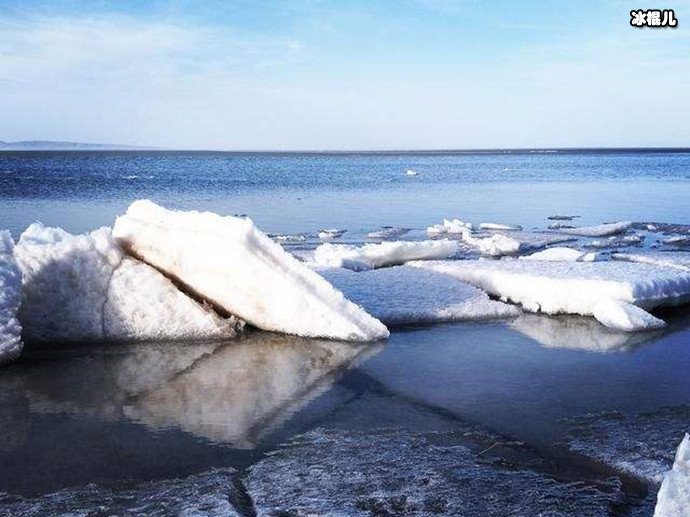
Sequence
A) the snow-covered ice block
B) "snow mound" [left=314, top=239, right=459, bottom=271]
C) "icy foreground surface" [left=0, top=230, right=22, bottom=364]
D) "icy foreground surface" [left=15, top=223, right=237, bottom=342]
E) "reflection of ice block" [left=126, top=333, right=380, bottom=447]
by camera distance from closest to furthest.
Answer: "reflection of ice block" [left=126, top=333, right=380, bottom=447]
"icy foreground surface" [left=0, top=230, right=22, bottom=364]
"icy foreground surface" [left=15, top=223, right=237, bottom=342]
the snow-covered ice block
"snow mound" [left=314, top=239, right=459, bottom=271]

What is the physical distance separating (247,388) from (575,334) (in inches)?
112

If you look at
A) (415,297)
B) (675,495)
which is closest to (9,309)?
(415,297)

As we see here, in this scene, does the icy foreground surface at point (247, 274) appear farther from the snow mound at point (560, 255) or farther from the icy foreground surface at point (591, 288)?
the snow mound at point (560, 255)

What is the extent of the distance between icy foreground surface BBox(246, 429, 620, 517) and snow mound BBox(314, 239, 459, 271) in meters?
4.87

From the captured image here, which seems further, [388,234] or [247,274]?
[388,234]

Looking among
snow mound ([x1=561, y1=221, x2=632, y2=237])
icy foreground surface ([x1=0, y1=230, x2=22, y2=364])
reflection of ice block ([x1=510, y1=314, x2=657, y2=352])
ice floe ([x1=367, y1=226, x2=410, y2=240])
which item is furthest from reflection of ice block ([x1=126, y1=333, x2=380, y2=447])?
snow mound ([x1=561, y1=221, x2=632, y2=237])

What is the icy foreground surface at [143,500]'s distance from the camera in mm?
2592

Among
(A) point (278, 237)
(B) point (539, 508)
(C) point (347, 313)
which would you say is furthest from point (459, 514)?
(A) point (278, 237)

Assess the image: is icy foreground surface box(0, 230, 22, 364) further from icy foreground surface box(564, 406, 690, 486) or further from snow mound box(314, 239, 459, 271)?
snow mound box(314, 239, 459, 271)

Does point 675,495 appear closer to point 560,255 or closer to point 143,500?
point 143,500

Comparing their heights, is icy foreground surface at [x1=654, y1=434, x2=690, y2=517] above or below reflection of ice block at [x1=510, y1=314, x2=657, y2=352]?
above

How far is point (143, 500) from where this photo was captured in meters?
2.69

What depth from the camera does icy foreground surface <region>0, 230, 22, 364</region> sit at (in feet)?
14.5

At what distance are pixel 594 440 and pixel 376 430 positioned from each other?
1.05 m
